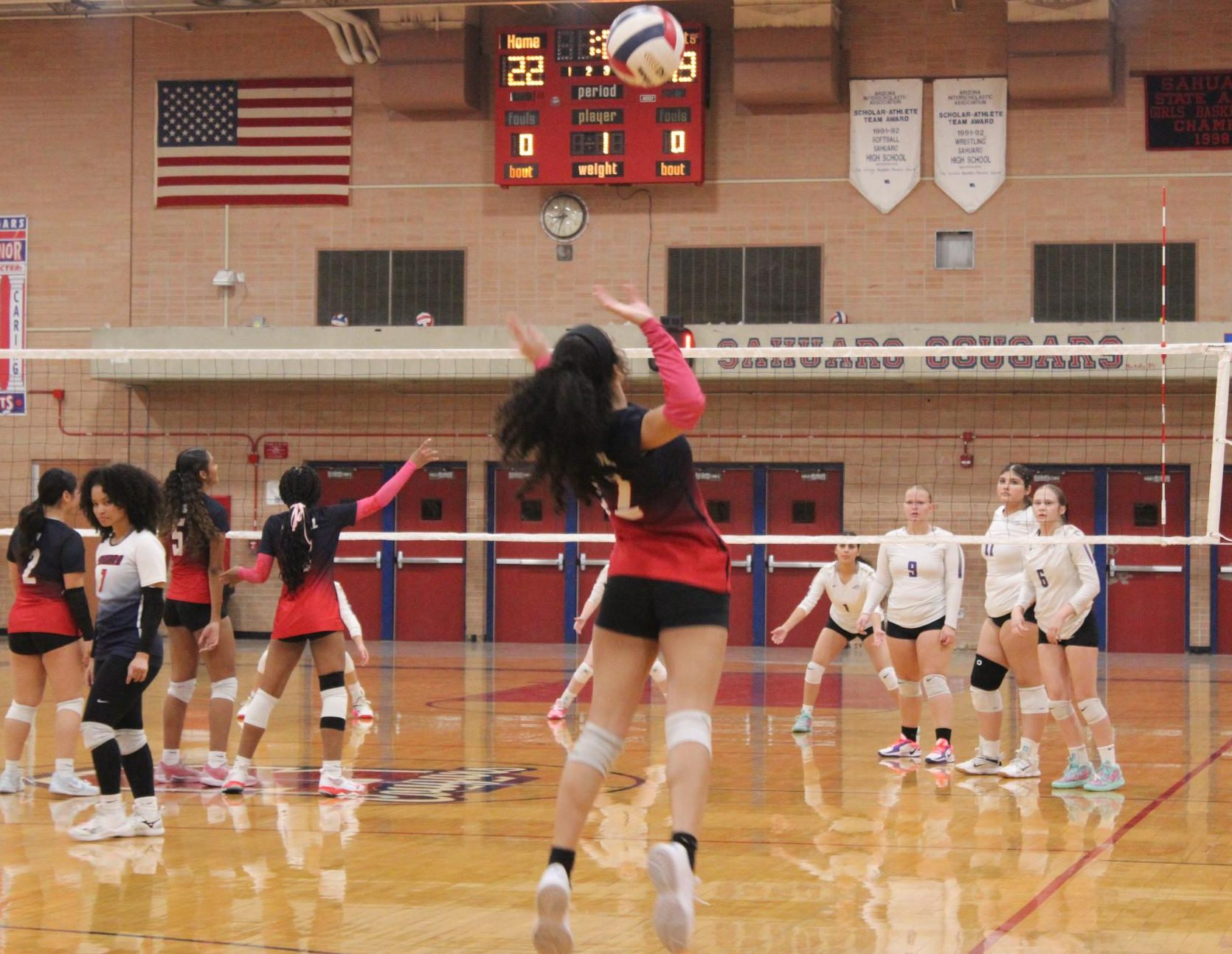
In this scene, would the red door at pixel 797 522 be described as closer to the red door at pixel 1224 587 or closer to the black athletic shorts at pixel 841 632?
the red door at pixel 1224 587

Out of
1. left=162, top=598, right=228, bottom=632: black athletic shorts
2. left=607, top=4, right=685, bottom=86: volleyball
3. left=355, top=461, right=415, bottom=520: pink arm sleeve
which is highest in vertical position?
left=607, top=4, right=685, bottom=86: volleyball

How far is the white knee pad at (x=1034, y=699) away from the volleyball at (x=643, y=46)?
4.77 meters

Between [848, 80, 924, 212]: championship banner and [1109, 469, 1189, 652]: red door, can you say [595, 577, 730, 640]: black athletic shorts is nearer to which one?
[1109, 469, 1189, 652]: red door

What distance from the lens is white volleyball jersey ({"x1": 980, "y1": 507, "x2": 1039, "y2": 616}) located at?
371 inches

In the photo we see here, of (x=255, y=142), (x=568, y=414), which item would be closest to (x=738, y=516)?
(x=255, y=142)

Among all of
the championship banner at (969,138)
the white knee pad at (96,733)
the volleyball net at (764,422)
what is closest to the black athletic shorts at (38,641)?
the white knee pad at (96,733)

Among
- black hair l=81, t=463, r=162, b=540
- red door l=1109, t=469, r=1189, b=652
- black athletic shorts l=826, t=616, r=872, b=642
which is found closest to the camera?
black hair l=81, t=463, r=162, b=540

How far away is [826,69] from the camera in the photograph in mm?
19781

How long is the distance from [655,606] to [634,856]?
2.74 metres

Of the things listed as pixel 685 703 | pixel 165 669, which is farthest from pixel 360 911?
pixel 165 669

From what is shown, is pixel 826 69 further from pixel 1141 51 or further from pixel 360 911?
pixel 360 911

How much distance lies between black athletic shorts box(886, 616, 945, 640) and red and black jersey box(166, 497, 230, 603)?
424 cm

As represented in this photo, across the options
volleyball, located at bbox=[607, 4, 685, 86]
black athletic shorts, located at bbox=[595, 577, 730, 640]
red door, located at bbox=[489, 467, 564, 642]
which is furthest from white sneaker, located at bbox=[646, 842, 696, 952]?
red door, located at bbox=[489, 467, 564, 642]

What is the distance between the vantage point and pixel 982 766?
→ 962 cm
